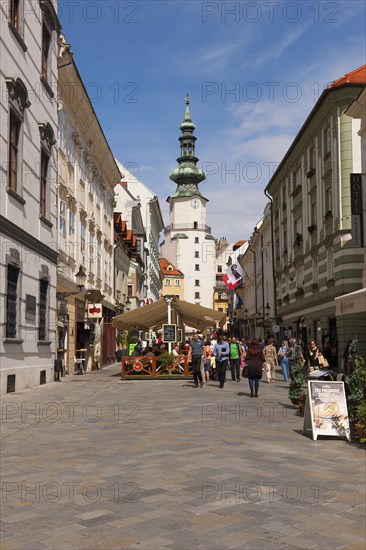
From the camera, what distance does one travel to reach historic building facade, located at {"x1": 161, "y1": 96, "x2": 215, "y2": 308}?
123 meters

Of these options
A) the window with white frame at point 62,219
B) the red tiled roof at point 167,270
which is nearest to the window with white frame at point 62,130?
the window with white frame at point 62,219

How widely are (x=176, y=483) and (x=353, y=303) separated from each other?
5.83 metres

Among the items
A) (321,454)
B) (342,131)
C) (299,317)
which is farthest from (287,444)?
(299,317)

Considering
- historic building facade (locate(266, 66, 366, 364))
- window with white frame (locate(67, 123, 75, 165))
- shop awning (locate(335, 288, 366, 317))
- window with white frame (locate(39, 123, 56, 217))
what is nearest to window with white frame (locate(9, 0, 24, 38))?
window with white frame (locate(39, 123, 56, 217))

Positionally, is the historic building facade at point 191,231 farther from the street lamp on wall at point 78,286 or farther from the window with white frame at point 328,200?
the street lamp on wall at point 78,286

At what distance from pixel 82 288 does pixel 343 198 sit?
40.3 ft

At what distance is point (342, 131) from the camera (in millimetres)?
28078

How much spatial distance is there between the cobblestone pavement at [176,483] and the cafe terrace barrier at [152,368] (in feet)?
39.2

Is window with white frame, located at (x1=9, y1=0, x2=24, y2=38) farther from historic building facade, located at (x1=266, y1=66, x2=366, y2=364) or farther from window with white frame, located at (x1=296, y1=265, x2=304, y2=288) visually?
window with white frame, located at (x1=296, y1=265, x2=304, y2=288)

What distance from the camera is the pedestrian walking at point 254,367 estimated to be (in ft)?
55.0

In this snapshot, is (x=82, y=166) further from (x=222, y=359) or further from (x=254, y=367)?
Result: (x=254, y=367)

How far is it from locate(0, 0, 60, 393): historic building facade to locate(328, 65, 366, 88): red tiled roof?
43.3ft

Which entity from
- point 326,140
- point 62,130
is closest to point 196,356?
point 62,130

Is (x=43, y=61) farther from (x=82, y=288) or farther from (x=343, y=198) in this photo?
(x=343, y=198)
